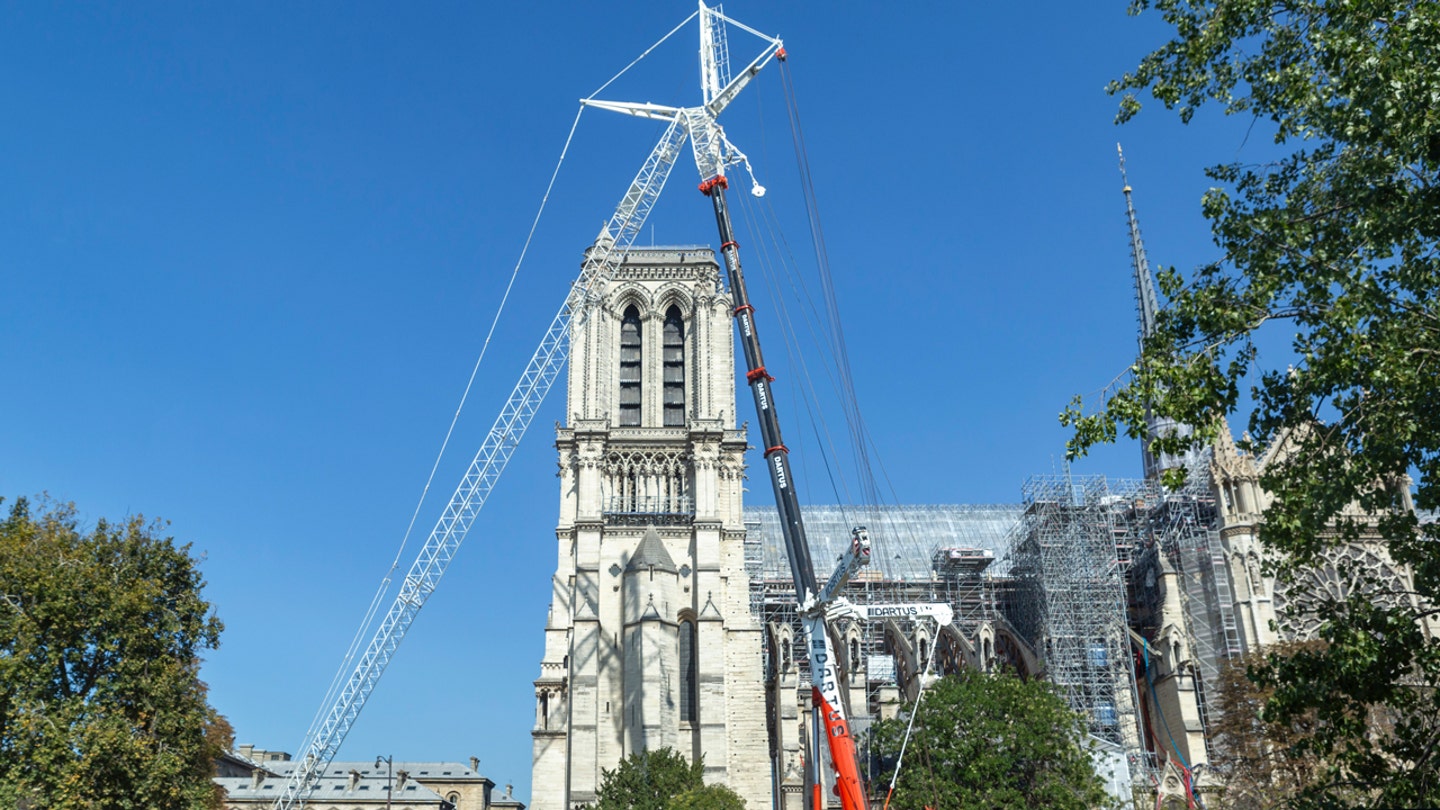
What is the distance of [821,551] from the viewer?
76.9 m

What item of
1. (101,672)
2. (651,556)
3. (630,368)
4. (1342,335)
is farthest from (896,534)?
(1342,335)

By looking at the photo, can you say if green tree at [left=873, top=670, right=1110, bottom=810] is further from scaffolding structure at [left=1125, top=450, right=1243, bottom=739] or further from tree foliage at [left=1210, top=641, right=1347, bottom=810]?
scaffolding structure at [left=1125, top=450, right=1243, bottom=739]

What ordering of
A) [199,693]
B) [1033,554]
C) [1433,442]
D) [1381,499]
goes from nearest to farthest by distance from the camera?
1. [1433,442]
2. [1381,499]
3. [199,693]
4. [1033,554]

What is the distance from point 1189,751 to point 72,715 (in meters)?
44.1

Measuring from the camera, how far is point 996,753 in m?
45.3

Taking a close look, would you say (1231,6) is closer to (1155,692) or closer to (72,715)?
(72,715)

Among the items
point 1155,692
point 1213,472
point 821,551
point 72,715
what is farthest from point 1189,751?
point 72,715

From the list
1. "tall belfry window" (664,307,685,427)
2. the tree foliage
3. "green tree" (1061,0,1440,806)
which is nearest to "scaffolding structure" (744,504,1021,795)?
"tall belfry window" (664,307,685,427)

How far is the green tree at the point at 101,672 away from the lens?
32.7 meters

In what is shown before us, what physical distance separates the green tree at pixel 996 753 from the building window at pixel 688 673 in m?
10.6

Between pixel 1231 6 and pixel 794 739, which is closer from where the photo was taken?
pixel 1231 6

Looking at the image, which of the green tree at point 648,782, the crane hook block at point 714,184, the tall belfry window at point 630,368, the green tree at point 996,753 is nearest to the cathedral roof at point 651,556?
the tall belfry window at point 630,368

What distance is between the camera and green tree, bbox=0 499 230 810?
32.7m

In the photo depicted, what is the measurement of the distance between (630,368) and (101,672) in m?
33.4
